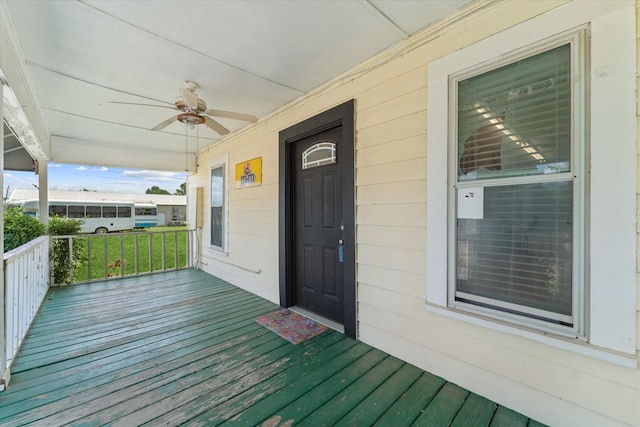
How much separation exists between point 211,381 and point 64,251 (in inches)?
174

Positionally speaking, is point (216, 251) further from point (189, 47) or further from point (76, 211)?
point (76, 211)

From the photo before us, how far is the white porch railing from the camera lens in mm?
1891

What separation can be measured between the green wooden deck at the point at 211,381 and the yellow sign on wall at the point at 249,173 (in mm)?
1942

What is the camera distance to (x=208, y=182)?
5.24m

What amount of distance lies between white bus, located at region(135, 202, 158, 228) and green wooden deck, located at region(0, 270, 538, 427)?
13930mm

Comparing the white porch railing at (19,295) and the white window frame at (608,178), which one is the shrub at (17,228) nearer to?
the white porch railing at (19,295)

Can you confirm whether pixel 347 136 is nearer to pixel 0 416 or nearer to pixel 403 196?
pixel 403 196

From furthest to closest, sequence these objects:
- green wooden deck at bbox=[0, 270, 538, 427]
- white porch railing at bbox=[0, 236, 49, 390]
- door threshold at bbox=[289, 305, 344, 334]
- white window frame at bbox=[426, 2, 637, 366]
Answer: door threshold at bbox=[289, 305, 344, 334] → white porch railing at bbox=[0, 236, 49, 390] → green wooden deck at bbox=[0, 270, 538, 427] → white window frame at bbox=[426, 2, 637, 366]

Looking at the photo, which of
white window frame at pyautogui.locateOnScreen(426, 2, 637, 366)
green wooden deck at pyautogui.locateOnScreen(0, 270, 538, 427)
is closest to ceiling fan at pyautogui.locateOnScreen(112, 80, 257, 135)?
green wooden deck at pyautogui.locateOnScreen(0, 270, 538, 427)

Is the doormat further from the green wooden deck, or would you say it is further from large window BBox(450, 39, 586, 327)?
large window BBox(450, 39, 586, 327)

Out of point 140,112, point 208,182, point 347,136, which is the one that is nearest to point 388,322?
point 347,136

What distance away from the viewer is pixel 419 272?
1971 millimetres

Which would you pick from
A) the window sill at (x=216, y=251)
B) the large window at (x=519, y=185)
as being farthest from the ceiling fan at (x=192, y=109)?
the window sill at (x=216, y=251)

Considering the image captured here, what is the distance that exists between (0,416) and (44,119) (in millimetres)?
3952
